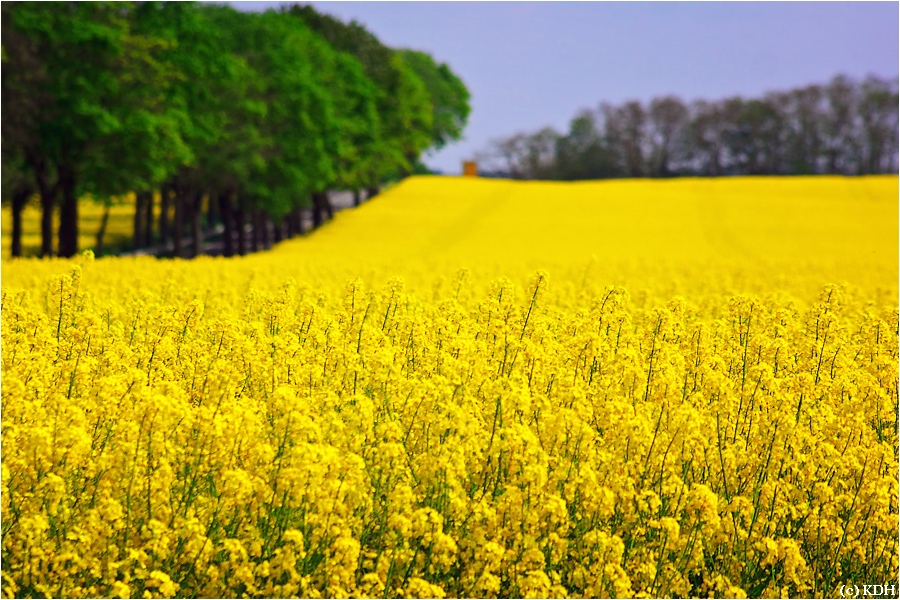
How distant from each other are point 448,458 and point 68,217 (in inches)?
1205

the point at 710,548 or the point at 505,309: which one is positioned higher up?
the point at 505,309

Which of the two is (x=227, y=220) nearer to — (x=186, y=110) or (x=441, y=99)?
(x=186, y=110)

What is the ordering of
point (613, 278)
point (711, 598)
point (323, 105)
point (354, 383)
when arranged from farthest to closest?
Result: 1. point (323, 105)
2. point (613, 278)
3. point (354, 383)
4. point (711, 598)

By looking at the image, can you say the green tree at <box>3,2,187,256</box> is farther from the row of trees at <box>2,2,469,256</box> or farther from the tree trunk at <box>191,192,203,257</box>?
the tree trunk at <box>191,192,203,257</box>

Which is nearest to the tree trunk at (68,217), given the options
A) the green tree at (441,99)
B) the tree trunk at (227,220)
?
the tree trunk at (227,220)

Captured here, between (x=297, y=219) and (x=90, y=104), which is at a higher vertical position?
(x=90, y=104)

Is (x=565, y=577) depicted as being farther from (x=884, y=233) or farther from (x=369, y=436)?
(x=884, y=233)

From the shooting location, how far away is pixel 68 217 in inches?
1315

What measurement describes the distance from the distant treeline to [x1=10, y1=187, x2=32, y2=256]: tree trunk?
68699 millimetres

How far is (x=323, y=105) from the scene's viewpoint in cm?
4803

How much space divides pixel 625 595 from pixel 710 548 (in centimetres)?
103

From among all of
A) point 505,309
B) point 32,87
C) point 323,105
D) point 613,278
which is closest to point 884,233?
point 323,105

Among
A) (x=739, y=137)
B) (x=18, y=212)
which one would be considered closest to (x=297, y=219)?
(x=18, y=212)

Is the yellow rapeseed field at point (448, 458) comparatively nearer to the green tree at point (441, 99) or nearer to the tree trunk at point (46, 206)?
the tree trunk at point (46, 206)
